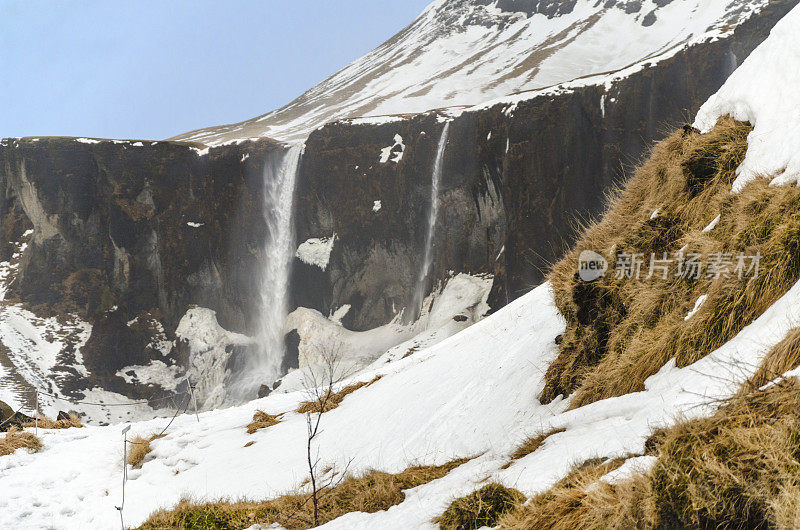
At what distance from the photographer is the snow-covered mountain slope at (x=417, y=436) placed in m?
3.40

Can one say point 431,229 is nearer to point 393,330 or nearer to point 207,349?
point 393,330

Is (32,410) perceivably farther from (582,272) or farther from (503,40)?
(503,40)

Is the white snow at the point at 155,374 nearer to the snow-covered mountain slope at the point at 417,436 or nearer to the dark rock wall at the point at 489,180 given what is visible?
the dark rock wall at the point at 489,180

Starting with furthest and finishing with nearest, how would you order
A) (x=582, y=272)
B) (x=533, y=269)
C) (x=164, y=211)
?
(x=164, y=211) → (x=533, y=269) → (x=582, y=272)

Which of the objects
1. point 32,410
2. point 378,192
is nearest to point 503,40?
point 378,192

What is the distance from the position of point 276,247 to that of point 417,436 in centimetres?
3940

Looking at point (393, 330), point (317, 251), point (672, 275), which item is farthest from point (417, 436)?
point (317, 251)

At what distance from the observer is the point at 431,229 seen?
132 ft

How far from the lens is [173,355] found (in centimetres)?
4284

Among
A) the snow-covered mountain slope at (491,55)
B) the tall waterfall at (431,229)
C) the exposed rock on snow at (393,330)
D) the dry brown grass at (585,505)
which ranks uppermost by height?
the snow-covered mountain slope at (491,55)

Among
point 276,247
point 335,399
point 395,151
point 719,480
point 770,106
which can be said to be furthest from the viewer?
point 276,247

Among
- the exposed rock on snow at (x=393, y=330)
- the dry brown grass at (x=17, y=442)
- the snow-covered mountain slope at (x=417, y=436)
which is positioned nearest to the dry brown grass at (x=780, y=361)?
the snow-covered mountain slope at (x=417, y=436)

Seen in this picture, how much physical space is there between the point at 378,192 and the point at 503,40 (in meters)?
59.5

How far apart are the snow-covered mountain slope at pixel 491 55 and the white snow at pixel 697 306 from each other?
191ft
